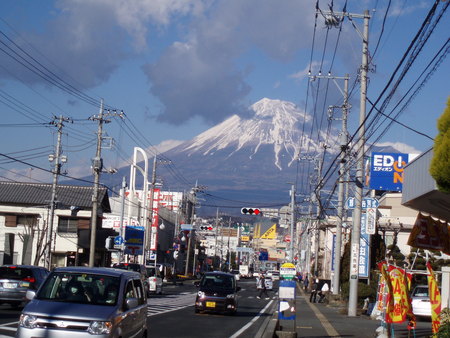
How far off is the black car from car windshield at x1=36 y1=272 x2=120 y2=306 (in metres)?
16.7

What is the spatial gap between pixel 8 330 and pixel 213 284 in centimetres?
1361

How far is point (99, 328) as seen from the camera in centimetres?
1120

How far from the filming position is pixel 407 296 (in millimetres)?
16453

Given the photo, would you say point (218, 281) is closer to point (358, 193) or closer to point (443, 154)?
point (358, 193)

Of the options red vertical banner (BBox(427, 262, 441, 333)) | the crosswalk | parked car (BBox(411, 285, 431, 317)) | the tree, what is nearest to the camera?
the tree

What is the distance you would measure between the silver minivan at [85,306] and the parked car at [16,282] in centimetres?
1191

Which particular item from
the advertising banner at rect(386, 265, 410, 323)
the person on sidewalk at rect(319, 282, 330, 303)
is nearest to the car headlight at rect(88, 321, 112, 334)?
the advertising banner at rect(386, 265, 410, 323)

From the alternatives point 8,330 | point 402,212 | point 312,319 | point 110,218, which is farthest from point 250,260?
point 8,330

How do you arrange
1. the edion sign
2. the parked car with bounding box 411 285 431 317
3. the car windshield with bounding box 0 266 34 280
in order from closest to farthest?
the car windshield with bounding box 0 266 34 280, the parked car with bounding box 411 285 431 317, the edion sign

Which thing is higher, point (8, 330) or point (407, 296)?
point (407, 296)

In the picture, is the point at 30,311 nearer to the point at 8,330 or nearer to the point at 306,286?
the point at 8,330

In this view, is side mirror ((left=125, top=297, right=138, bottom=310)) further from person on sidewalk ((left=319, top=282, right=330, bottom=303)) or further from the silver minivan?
person on sidewalk ((left=319, top=282, right=330, bottom=303))

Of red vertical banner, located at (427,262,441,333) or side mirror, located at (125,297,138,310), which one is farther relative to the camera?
red vertical banner, located at (427,262,441,333)

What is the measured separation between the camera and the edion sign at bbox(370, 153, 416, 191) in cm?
5525
